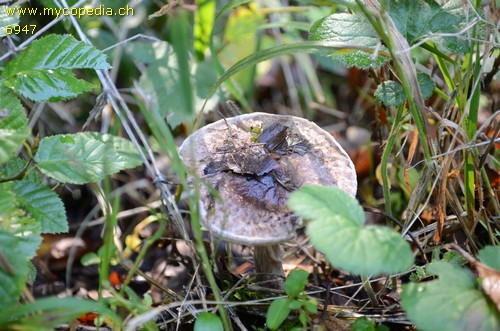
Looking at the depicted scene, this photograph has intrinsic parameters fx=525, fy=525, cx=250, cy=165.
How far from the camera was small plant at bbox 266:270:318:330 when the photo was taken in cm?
147

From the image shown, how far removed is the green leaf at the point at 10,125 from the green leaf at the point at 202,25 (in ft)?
3.69

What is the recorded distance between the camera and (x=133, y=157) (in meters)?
1.81

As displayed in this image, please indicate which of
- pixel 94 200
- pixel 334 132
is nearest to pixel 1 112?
pixel 94 200

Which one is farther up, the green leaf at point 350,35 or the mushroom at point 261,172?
the green leaf at point 350,35

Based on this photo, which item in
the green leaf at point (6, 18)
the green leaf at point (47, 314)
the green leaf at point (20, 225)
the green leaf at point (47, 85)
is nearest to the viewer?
the green leaf at point (47, 314)

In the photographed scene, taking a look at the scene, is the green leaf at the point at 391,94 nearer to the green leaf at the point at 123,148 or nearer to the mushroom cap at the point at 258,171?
the mushroom cap at the point at 258,171

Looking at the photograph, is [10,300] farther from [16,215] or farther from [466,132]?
[466,132]

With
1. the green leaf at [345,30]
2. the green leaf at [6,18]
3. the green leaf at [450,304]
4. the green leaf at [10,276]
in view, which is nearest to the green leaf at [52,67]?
the green leaf at [6,18]

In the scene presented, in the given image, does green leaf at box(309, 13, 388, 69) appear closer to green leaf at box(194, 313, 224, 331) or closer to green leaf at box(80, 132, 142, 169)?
green leaf at box(80, 132, 142, 169)

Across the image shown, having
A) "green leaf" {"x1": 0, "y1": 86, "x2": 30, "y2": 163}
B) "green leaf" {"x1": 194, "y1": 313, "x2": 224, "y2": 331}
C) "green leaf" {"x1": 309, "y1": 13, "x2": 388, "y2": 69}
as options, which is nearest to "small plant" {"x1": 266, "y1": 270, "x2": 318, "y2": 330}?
"green leaf" {"x1": 194, "y1": 313, "x2": 224, "y2": 331}

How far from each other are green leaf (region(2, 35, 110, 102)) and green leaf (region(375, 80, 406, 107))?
0.92 metres

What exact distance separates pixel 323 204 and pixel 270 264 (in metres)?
0.63

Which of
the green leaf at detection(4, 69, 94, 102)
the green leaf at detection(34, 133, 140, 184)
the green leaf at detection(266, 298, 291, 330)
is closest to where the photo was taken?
the green leaf at detection(266, 298, 291, 330)

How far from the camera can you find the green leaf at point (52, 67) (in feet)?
5.58
